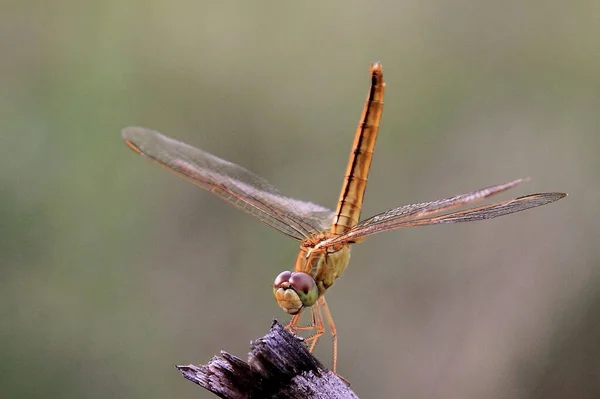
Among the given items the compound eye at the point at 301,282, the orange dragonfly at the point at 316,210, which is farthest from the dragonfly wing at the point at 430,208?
the compound eye at the point at 301,282

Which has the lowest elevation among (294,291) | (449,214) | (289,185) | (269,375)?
(269,375)

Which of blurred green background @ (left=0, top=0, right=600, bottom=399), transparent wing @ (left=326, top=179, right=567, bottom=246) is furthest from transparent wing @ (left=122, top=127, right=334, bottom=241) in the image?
blurred green background @ (left=0, top=0, right=600, bottom=399)

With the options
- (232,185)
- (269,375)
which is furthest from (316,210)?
(269,375)

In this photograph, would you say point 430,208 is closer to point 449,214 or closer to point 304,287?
point 449,214

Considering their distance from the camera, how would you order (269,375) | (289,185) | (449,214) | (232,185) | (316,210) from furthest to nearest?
(289,185) → (316,210) → (232,185) → (449,214) → (269,375)

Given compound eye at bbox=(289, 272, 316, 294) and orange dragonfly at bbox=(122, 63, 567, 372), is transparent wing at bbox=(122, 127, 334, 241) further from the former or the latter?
compound eye at bbox=(289, 272, 316, 294)

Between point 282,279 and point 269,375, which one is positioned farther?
point 282,279
